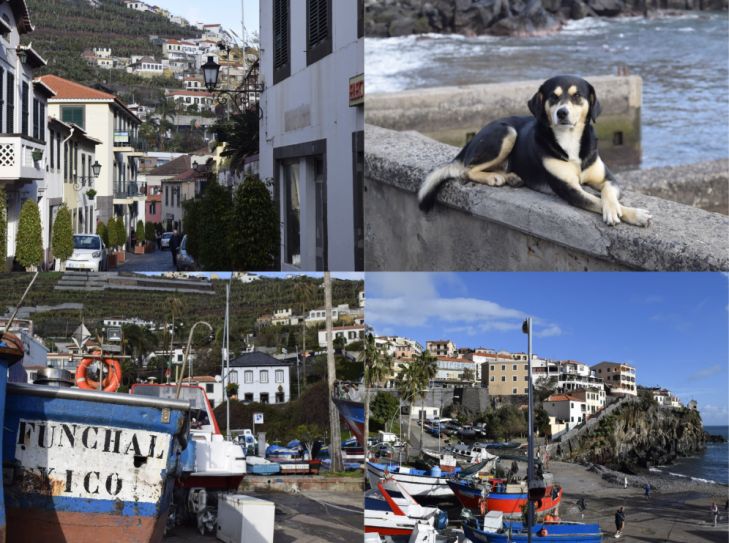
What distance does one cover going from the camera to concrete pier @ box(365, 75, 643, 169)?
561 centimetres

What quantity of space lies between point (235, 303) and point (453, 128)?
5107 mm

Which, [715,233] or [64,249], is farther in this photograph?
[64,249]

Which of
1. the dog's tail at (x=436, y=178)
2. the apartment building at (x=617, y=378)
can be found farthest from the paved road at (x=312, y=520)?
the dog's tail at (x=436, y=178)

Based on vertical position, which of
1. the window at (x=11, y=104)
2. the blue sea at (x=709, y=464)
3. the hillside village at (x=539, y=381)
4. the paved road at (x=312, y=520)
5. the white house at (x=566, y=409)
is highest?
the window at (x=11, y=104)

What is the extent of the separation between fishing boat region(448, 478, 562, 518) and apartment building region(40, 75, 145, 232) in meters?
2.82

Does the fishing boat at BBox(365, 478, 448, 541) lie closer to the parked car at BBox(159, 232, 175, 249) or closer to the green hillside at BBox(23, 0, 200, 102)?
the parked car at BBox(159, 232, 175, 249)

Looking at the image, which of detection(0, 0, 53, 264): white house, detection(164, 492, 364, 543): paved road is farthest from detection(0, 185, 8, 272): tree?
detection(164, 492, 364, 543): paved road

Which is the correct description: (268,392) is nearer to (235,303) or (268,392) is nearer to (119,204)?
(235,303)

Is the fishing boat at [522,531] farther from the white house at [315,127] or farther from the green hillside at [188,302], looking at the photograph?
the green hillside at [188,302]

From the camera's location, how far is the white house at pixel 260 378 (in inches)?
512

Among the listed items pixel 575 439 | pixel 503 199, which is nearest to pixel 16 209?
pixel 503 199

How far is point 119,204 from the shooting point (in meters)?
7.71

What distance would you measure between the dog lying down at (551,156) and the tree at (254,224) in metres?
2.41

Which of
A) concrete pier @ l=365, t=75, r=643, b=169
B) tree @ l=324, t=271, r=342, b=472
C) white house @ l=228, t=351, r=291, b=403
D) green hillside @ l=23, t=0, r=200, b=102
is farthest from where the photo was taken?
white house @ l=228, t=351, r=291, b=403
